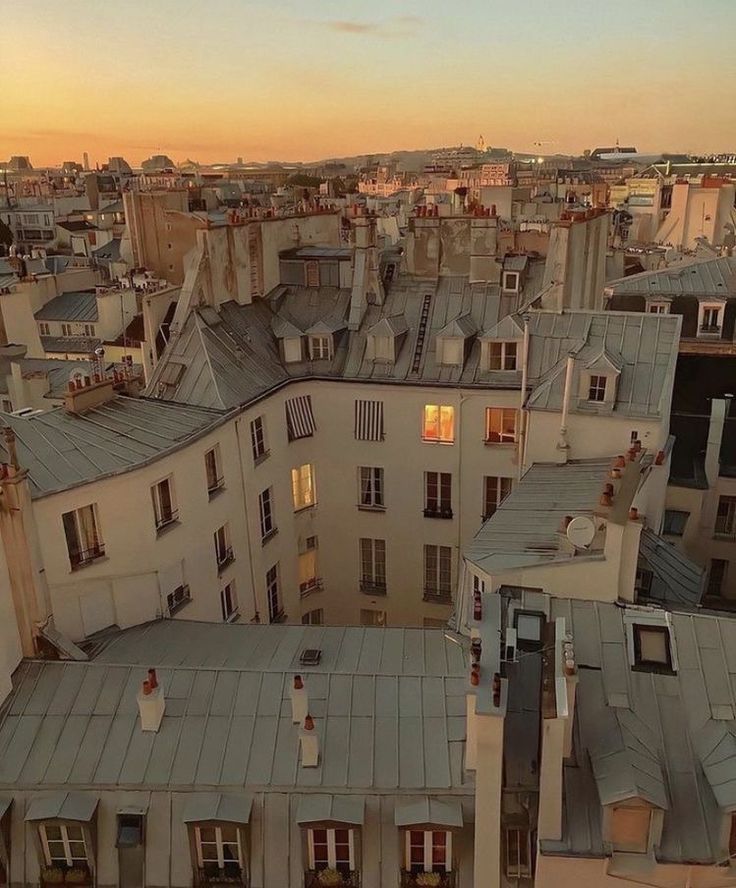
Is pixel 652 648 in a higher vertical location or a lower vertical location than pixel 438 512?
higher

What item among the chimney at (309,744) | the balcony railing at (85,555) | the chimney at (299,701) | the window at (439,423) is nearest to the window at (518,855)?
the chimney at (309,744)

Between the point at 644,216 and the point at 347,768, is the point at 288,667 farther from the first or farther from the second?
the point at 644,216

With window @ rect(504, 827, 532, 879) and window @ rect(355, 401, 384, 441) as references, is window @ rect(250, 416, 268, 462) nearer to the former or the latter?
window @ rect(355, 401, 384, 441)

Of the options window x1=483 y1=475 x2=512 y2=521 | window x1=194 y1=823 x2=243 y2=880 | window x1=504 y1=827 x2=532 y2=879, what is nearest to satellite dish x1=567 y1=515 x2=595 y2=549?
window x1=504 y1=827 x2=532 y2=879

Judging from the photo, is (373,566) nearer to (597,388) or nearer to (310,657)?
(597,388)

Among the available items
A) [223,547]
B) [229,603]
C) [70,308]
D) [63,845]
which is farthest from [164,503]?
[70,308]

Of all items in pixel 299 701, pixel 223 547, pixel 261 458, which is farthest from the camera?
pixel 261 458
